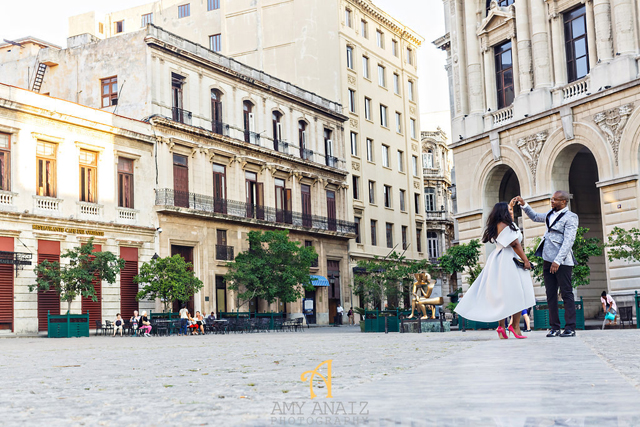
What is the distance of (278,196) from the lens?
46.7m

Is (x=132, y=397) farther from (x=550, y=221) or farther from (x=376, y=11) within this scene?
(x=376, y=11)

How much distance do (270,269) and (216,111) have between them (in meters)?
9.71

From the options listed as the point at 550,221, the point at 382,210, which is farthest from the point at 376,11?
the point at 550,221

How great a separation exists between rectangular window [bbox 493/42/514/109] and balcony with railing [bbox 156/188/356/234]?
1550 cm

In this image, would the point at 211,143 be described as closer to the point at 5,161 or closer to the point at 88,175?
the point at 88,175

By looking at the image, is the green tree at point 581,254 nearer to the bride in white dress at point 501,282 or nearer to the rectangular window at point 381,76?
the bride in white dress at point 501,282

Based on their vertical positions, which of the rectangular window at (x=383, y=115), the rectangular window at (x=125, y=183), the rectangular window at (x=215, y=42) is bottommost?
the rectangular window at (x=125, y=183)

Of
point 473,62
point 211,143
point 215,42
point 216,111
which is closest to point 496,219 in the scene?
point 473,62

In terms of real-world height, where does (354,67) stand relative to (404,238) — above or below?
above

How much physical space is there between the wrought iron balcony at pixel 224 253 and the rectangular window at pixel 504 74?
16.0 meters

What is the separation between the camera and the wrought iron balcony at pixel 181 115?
39969 mm

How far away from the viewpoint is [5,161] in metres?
32.0

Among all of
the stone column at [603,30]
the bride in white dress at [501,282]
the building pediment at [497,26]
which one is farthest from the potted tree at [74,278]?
the bride in white dress at [501,282]

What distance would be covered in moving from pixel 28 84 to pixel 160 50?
30.9ft
